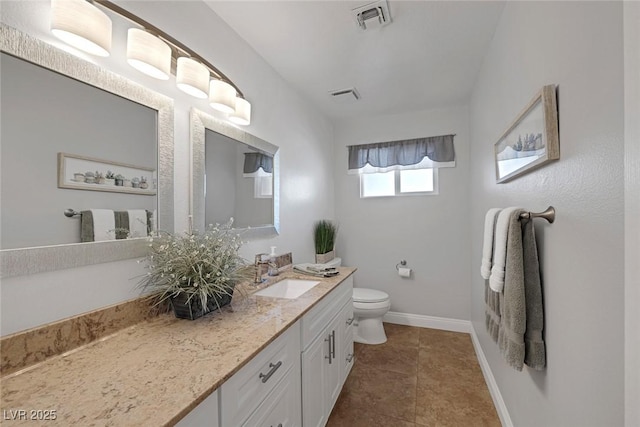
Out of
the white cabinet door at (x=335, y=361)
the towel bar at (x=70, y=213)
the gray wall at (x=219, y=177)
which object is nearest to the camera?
the towel bar at (x=70, y=213)

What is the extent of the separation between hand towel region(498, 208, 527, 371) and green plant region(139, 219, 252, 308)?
117 centimetres

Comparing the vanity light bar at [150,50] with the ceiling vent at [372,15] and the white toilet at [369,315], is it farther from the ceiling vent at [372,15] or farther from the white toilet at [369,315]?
the white toilet at [369,315]

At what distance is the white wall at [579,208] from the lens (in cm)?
64

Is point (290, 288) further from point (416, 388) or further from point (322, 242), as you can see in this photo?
point (416, 388)

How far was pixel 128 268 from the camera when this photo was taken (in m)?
1.04

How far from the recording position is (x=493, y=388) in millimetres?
1759

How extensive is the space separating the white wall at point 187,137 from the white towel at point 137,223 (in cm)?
12

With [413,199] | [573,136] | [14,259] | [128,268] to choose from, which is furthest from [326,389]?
[413,199]

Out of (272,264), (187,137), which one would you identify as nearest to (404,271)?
(272,264)

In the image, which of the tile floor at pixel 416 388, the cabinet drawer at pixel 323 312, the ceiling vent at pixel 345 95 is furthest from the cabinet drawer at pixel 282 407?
the ceiling vent at pixel 345 95

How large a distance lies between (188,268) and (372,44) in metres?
1.77

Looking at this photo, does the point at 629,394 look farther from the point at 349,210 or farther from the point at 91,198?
the point at 349,210

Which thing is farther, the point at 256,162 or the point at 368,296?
the point at 368,296

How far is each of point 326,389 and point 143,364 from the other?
1.08 metres
